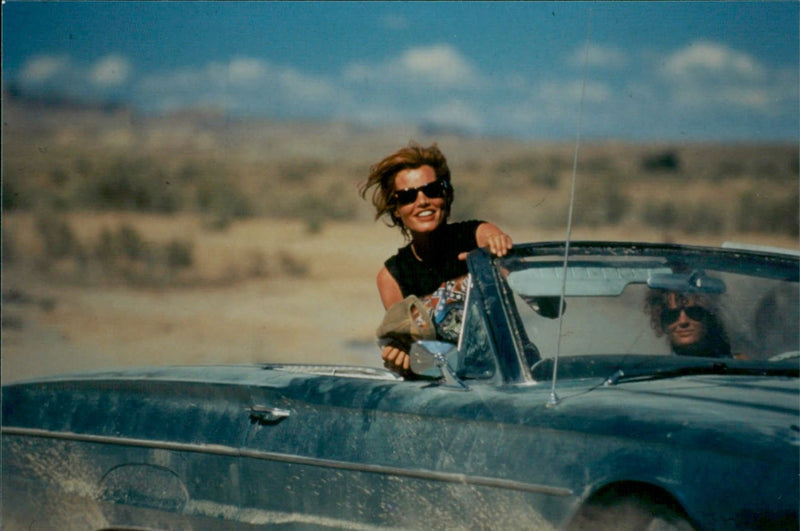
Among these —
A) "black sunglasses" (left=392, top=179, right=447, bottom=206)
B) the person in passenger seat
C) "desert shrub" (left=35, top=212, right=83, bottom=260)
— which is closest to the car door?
the person in passenger seat

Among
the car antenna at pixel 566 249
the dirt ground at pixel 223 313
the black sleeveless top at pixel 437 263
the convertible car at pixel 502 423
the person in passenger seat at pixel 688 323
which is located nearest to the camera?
the convertible car at pixel 502 423

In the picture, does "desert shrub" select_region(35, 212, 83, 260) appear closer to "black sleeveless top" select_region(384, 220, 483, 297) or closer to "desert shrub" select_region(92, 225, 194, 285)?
"desert shrub" select_region(92, 225, 194, 285)

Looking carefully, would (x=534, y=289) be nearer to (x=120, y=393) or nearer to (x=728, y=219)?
(x=120, y=393)

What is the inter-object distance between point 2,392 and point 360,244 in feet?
50.3

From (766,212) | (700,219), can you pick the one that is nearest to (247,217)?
(700,219)

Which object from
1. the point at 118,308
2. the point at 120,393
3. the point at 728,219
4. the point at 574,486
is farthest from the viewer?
the point at 728,219

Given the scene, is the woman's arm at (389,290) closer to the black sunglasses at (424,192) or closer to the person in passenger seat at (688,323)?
the black sunglasses at (424,192)

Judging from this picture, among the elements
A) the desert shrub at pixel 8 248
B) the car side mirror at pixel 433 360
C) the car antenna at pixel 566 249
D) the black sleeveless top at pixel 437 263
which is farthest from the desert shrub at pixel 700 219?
the car side mirror at pixel 433 360

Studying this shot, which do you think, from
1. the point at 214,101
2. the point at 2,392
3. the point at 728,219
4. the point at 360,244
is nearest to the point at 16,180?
the point at 214,101

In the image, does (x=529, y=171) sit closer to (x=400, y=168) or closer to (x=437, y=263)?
(x=400, y=168)

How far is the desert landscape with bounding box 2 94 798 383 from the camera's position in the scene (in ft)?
48.6

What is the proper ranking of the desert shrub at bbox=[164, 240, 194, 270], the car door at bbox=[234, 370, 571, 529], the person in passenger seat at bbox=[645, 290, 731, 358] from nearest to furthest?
the car door at bbox=[234, 370, 571, 529]
the person in passenger seat at bbox=[645, 290, 731, 358]
the desert shrub at bbox=[164, 240, 194, 270]

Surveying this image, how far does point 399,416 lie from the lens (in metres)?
3.88

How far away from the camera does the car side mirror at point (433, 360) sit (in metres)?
4.08
